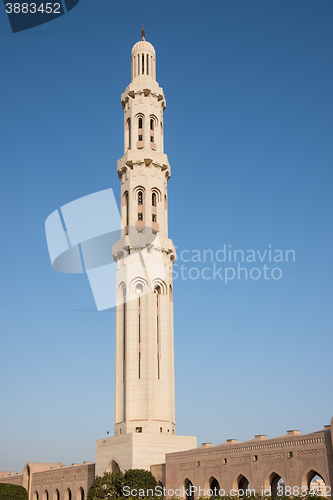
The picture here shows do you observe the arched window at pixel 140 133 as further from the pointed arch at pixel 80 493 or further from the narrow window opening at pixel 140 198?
the pointed arch at pixel 80 493

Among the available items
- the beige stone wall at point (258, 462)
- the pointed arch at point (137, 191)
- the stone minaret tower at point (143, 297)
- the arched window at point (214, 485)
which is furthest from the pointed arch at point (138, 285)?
the arched window at point (214, 485)

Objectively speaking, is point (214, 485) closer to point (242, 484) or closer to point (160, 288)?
point (242, 484)

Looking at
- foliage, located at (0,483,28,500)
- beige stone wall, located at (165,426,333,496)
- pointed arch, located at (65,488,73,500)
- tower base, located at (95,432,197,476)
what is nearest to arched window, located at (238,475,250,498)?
beige stone wall, located at (165,426,333,496)

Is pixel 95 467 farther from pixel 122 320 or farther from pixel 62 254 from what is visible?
pixel 62 254

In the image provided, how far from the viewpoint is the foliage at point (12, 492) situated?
229 ft

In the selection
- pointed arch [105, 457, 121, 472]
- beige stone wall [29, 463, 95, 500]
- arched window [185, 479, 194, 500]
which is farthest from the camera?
beige stone wall [29, 463, 95, 500]

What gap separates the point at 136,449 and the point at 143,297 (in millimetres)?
16114

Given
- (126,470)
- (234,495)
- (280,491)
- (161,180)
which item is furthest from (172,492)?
(161,180)

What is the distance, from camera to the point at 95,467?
5912 cm

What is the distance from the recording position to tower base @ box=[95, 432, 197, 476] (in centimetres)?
5322

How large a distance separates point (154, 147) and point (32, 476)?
46.8 m

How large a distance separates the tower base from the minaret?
5.40ft

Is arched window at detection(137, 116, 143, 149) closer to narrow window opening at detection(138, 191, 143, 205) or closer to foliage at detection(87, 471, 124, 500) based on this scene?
narrow window opening at detection(138, 191, 143, 205)

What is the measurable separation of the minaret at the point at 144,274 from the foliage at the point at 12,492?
22.3 metres
